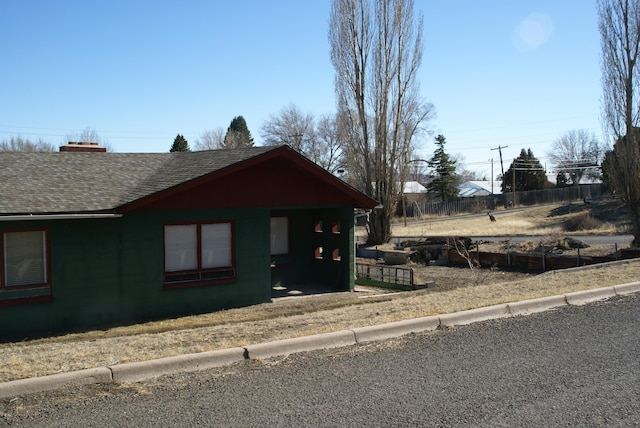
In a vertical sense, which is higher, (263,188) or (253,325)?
(263,188)

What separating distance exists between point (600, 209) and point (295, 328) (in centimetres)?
4294

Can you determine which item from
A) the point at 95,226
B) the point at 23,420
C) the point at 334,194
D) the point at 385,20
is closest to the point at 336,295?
the point at 334,194

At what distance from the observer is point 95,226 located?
12453 millimetres

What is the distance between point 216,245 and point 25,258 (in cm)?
415

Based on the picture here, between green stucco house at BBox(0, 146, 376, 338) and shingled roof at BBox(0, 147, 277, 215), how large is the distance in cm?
4

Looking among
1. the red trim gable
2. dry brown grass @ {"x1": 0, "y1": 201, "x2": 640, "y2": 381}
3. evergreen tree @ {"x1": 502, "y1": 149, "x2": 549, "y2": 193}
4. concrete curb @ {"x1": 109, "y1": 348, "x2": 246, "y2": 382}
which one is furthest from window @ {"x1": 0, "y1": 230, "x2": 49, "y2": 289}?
evergreen tree @ {"x1": 502, "y1": 149, "x2": 549, "y2": 193}

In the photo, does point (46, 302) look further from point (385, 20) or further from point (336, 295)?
point (385, 20)

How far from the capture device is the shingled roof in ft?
40.0

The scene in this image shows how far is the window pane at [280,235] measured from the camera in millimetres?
17234

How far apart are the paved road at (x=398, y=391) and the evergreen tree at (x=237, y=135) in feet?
227

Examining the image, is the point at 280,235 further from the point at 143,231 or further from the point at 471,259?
the point at 471,259

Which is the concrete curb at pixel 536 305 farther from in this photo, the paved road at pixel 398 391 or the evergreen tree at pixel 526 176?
the evergreen tree at pixel 526 176

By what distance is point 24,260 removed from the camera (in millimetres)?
11727

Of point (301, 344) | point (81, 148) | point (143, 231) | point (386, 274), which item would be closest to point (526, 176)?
point (386, 274)
